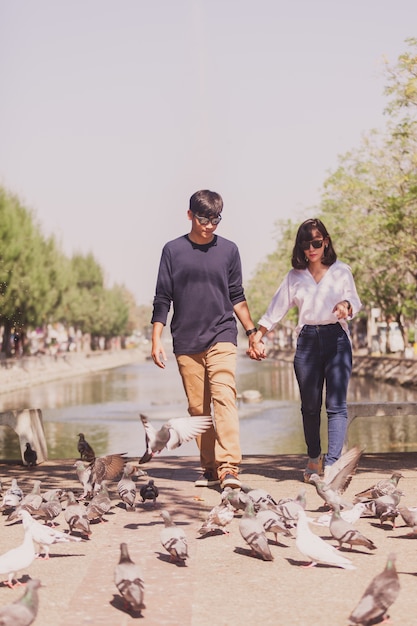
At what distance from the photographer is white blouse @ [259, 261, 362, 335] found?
8.56 meters

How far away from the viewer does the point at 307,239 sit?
27.9ft

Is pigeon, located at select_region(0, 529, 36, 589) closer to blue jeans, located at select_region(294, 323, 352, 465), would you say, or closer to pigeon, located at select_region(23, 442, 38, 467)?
blue jeans, located at select_region(294, 323, 352, 465)

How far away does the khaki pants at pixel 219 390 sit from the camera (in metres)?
8.38

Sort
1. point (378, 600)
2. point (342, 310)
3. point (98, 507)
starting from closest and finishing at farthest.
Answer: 1. point (378, 600)
2. point (98, 507)
3. point (342, 310)

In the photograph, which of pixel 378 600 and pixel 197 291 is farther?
pixel 197 291

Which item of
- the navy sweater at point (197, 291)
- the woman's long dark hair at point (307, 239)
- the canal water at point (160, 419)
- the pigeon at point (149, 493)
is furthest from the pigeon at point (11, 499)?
the canal water at point (160, 419)

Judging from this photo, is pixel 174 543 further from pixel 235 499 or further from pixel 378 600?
pixel 378 600

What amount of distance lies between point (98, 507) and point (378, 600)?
2.92 meters

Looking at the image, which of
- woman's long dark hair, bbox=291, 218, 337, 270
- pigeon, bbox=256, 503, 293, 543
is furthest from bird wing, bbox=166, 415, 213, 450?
woman's long dark hair, bbox=291, 218, 337, 270

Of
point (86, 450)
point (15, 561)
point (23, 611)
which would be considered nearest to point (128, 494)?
point (15, 561)

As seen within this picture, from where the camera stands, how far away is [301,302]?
866cm

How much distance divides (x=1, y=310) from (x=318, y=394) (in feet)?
197

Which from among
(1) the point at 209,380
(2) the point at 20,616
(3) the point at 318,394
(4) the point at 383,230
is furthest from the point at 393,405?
(4) the point at 383,230

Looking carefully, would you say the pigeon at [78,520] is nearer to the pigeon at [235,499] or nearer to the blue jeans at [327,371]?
the pigeon at [235,499]
